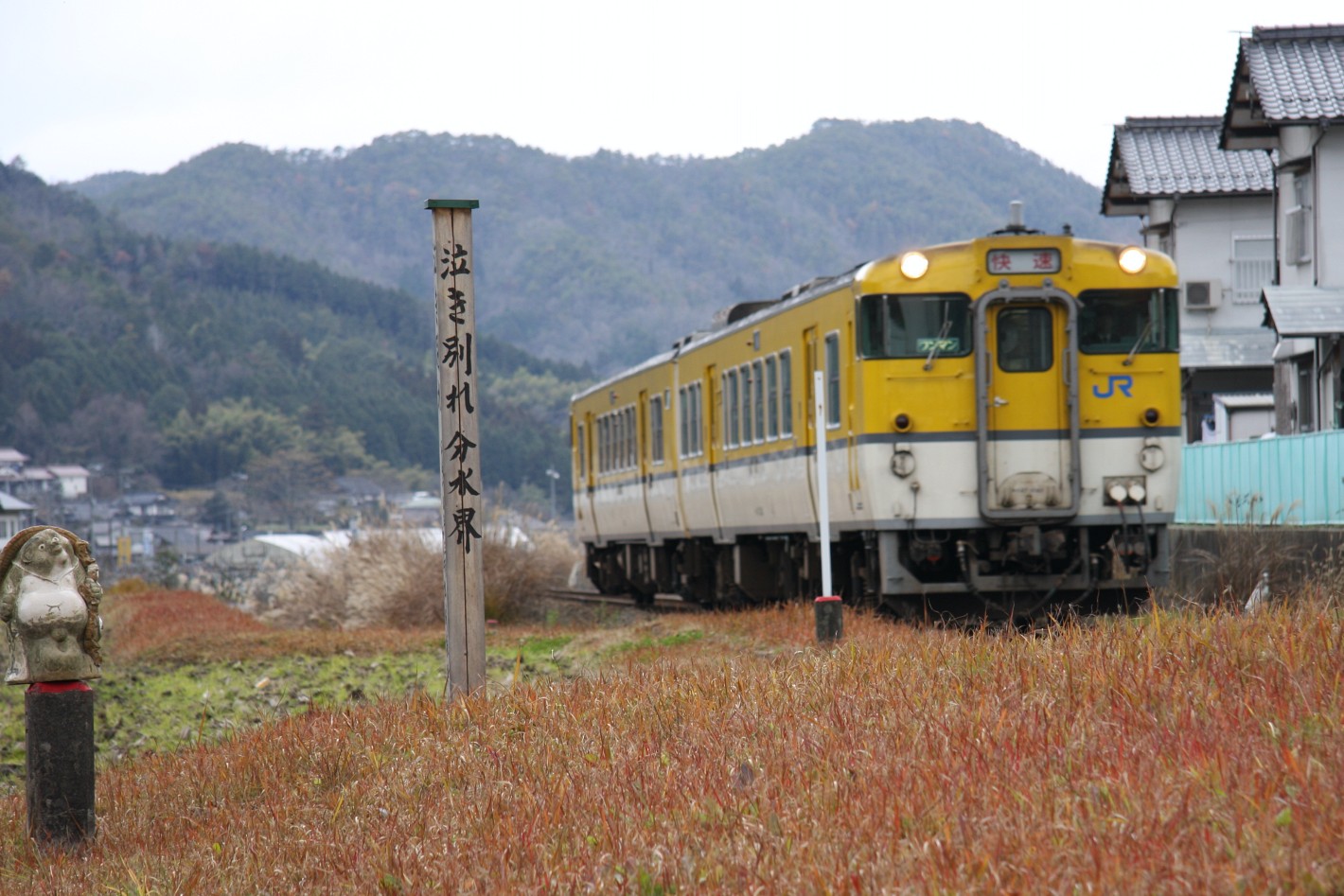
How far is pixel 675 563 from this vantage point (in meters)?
22.5

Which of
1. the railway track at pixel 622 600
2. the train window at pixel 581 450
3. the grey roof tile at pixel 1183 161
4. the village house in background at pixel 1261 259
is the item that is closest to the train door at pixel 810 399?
the village house in background at pixel 1261 259

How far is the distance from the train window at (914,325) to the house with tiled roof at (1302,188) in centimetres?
1162

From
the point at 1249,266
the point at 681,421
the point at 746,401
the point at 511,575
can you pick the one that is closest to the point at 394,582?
the point at 511,575

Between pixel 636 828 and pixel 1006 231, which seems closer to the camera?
pixel 636 828

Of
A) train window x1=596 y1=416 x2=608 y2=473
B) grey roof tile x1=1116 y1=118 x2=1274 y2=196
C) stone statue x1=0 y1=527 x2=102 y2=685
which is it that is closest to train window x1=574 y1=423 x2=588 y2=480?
train window x1=596 y1=416 x2=608 y2=473

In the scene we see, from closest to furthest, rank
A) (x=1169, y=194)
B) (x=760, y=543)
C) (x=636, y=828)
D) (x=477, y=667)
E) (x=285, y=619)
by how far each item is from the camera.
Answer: (x=636, y=828)
(x=477, y=667)
(x=760, y=543)
(x=285, y=619)
(x=1169, y=194)

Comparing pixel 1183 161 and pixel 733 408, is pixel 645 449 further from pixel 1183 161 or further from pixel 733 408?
pixel 1183 161

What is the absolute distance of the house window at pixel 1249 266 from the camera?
34312 mm

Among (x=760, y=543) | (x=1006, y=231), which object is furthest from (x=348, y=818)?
(x=760, y=543)

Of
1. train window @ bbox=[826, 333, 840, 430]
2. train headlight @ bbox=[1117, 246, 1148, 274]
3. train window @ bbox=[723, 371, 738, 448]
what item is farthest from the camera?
train window @ bbox=[723, 371, 738, 448]

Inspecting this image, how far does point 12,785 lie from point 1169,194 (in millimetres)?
28479

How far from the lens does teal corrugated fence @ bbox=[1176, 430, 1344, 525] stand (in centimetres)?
1792

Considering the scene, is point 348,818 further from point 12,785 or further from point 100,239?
point 100,239

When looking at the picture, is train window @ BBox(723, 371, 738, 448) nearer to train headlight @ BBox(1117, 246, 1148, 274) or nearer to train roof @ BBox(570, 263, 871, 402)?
train roof @ BBox(570, 263, 871, 402)
